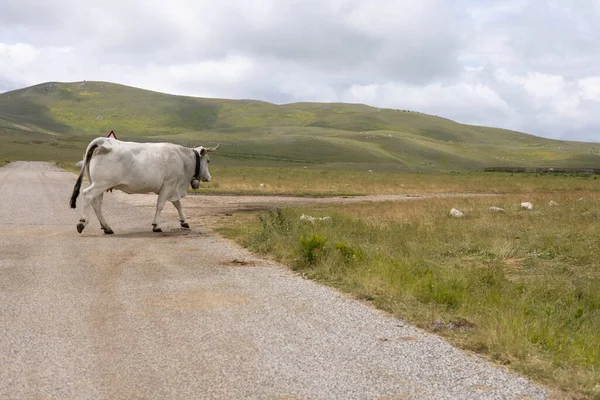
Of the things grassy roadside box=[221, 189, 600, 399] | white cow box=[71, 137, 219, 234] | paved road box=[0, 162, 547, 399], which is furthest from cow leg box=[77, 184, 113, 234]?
paved road box=[0, 162, 547, 399]

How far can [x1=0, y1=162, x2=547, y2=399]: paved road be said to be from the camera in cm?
552

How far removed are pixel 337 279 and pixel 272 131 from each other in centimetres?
16777

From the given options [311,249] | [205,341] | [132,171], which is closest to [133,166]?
[132,171]

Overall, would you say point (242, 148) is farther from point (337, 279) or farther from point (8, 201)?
point (337, 279)

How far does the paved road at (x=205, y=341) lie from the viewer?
18.1 feet

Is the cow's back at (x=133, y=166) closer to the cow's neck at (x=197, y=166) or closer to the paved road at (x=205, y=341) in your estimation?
the cow's neck at (x=197, y=166)

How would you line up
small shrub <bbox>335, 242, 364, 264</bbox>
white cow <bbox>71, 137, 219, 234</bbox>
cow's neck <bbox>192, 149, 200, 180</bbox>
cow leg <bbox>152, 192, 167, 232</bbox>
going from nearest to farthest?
small shrub <bbox>335, 242, 364, 264</bbox> < white cow <bbox>71, 137, 219, 234</bbox> < cow leg <bbox>152, 192, 167, 232</bbox> < cow's neck <bbox>192, 149, 200, 180</bbox>

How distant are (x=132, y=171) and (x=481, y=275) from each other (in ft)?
30.7

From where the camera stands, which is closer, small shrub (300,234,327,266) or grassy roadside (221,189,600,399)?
grassy roadside (221,189,600,399)

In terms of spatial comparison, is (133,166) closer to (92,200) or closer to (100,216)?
(92,200)

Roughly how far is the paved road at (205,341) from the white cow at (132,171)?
4262 millimetres

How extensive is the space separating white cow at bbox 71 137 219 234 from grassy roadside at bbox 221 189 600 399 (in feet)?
6.52

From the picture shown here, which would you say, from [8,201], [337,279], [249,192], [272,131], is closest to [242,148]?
[272,131]

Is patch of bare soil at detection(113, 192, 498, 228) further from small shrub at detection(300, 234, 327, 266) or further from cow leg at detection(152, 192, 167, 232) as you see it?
small shrub at detection(300, 234, 327, 266)
